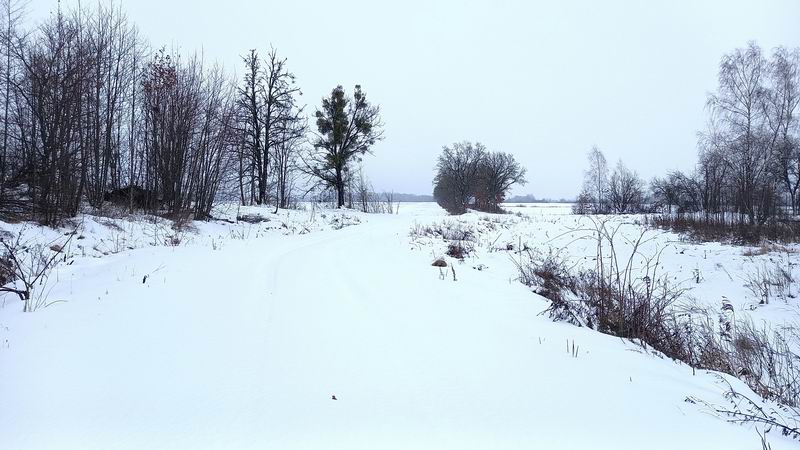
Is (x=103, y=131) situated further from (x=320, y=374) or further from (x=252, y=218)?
(x=320, y=374)

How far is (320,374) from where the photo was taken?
1.95m

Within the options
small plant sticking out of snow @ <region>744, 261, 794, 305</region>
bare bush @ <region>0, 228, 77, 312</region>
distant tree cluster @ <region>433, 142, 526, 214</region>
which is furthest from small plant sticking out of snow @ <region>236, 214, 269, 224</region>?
distant tree cluster @ <region>433, 142, 526, 214</region>

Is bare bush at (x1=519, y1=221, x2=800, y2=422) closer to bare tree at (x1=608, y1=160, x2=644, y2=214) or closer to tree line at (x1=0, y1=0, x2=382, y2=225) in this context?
tree line at (x1=0, y1=0, x2=382, y2=225)

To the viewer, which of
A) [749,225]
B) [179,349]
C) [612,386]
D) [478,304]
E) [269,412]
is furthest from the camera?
[749,225]

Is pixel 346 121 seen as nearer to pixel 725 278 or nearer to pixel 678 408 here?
pixel 725 278

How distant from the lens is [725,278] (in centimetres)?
731

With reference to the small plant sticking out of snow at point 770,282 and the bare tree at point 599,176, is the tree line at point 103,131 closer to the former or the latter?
the small plant sticking out of snow at point 770,282

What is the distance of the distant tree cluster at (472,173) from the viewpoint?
47809mm

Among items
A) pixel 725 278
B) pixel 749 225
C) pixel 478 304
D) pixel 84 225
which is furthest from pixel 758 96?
pixel 84 225

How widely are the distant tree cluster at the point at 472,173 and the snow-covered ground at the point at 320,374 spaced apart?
40.2 m

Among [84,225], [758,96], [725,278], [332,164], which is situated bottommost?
[725,278]

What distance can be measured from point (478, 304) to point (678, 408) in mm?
2033

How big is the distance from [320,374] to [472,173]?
161 feet

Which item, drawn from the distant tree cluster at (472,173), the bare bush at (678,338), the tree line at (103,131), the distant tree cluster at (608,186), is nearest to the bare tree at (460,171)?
the distant tree cluster at (472,173)
